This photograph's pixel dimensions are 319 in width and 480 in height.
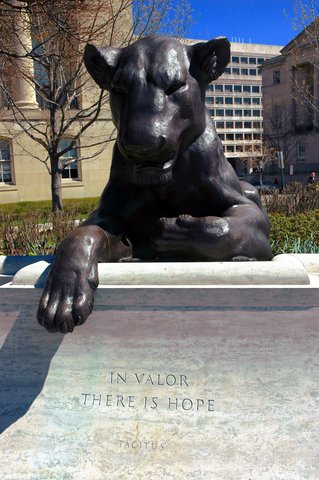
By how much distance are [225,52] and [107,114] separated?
21071mm

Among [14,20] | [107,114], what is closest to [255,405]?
[14,20]

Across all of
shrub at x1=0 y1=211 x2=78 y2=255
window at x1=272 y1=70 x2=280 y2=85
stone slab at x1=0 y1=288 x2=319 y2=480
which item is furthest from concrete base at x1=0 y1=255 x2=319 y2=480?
window at x1=272 y1=70 x2=280 y2=85

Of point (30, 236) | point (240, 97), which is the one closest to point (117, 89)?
point (30, 236)

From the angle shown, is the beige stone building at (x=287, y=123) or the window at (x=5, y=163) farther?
the beige stone building at (x=287, y=123)

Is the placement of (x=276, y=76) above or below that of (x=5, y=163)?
above

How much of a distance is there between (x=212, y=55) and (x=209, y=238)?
1.04 meters

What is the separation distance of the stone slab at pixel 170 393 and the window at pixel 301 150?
56.2 metres

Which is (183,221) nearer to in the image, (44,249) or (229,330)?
(229,330)

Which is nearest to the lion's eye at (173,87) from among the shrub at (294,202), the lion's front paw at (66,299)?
the lion's front paw at (66,299)

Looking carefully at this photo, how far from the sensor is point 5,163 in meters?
24.5

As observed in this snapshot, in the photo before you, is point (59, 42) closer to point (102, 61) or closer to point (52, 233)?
point (52, 233)

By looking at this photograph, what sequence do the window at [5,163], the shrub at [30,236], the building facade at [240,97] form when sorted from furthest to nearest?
the building facade at [240,97] < the window at [5,163] < the shrub at [30,236]

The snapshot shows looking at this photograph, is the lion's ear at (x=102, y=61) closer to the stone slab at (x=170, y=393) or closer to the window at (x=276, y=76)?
the stone slab at (x=170, y=393)

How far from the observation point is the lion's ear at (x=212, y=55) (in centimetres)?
276
